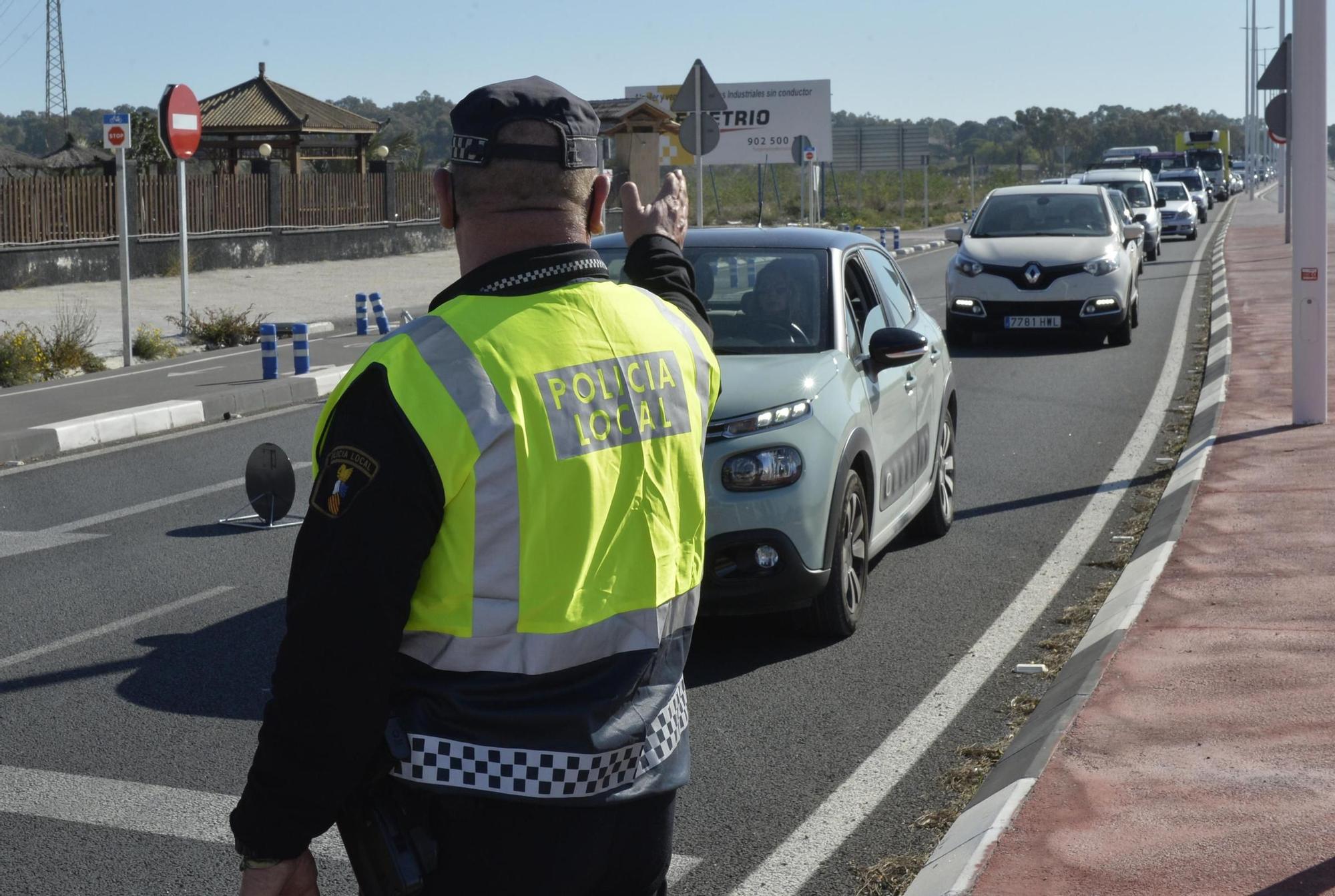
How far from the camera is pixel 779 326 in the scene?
6.88 metres

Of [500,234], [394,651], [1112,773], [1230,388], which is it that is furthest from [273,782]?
[1230,388]

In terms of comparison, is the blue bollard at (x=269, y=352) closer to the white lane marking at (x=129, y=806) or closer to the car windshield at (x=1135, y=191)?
the white lane marking at (x=129, y=806)

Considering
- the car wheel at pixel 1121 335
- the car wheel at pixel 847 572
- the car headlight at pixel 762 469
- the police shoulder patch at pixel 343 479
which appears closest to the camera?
the police shoulder patch at pixel 343 479

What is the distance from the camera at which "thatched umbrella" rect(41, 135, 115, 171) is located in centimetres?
3700

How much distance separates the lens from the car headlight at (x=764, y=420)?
19.4ft

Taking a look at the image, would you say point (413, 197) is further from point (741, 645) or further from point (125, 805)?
point (125, 805)

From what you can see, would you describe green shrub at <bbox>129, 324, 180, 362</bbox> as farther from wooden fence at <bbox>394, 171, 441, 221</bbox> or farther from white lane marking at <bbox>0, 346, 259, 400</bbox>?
wooden fence at <bbox>394, 171, 441, 221</bbox>

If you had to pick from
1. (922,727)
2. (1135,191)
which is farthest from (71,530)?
(1135,191)

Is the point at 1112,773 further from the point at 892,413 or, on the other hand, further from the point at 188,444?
the point at 188,444

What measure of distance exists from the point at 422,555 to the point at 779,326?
5.00 m

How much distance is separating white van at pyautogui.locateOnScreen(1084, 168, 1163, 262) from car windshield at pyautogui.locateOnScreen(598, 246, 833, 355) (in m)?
24.6

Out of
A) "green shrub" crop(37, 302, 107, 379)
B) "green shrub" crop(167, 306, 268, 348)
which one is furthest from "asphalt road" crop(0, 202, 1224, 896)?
"green shrub" crop(167, 306, 268, 348)

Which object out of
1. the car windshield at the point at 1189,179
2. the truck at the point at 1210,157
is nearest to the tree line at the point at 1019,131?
the truck at the point at 1210,157

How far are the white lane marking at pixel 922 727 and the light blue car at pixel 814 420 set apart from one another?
0.61 metres
